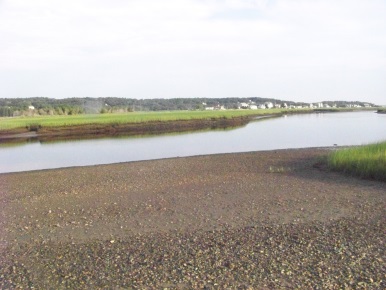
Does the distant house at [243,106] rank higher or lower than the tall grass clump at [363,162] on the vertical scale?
higher

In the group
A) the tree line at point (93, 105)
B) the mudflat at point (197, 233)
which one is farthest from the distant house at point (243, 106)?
the mudflat at point (197, 233)

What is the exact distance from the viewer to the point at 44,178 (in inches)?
634

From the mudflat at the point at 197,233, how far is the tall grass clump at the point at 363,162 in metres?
0.45

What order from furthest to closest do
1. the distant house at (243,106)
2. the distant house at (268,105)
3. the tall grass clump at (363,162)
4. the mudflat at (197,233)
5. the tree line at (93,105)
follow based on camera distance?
1. the distant house at (268,105)
2. the distant house at (243,106)
3. the tree line at (93,105)
4. the tall grass clump at (363,162)
5. the mudflat at (197,233)

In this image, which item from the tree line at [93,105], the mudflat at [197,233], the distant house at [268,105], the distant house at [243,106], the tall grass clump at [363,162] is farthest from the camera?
the distant house at [268,105]

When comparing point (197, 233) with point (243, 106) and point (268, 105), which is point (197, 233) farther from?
point (268, 105)

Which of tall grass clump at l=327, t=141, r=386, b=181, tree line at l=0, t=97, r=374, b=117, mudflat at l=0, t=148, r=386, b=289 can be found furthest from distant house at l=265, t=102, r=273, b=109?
mudflat at l=0, t=148, r=386, b=289

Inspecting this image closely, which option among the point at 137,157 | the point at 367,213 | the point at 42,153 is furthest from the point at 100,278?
the point at 42,153

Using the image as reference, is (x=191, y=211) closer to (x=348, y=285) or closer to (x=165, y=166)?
(x=348, y=285)

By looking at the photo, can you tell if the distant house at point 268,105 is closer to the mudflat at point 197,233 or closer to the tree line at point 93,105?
the tree line at point 93,105

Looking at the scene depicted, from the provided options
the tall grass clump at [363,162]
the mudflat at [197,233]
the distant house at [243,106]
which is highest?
the distant house at [243,106]

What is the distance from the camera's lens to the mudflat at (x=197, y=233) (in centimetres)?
593

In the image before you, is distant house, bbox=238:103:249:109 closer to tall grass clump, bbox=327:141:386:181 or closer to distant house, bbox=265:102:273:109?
distant house, bbox=265:102:273:109

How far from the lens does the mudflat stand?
19.5 ft
